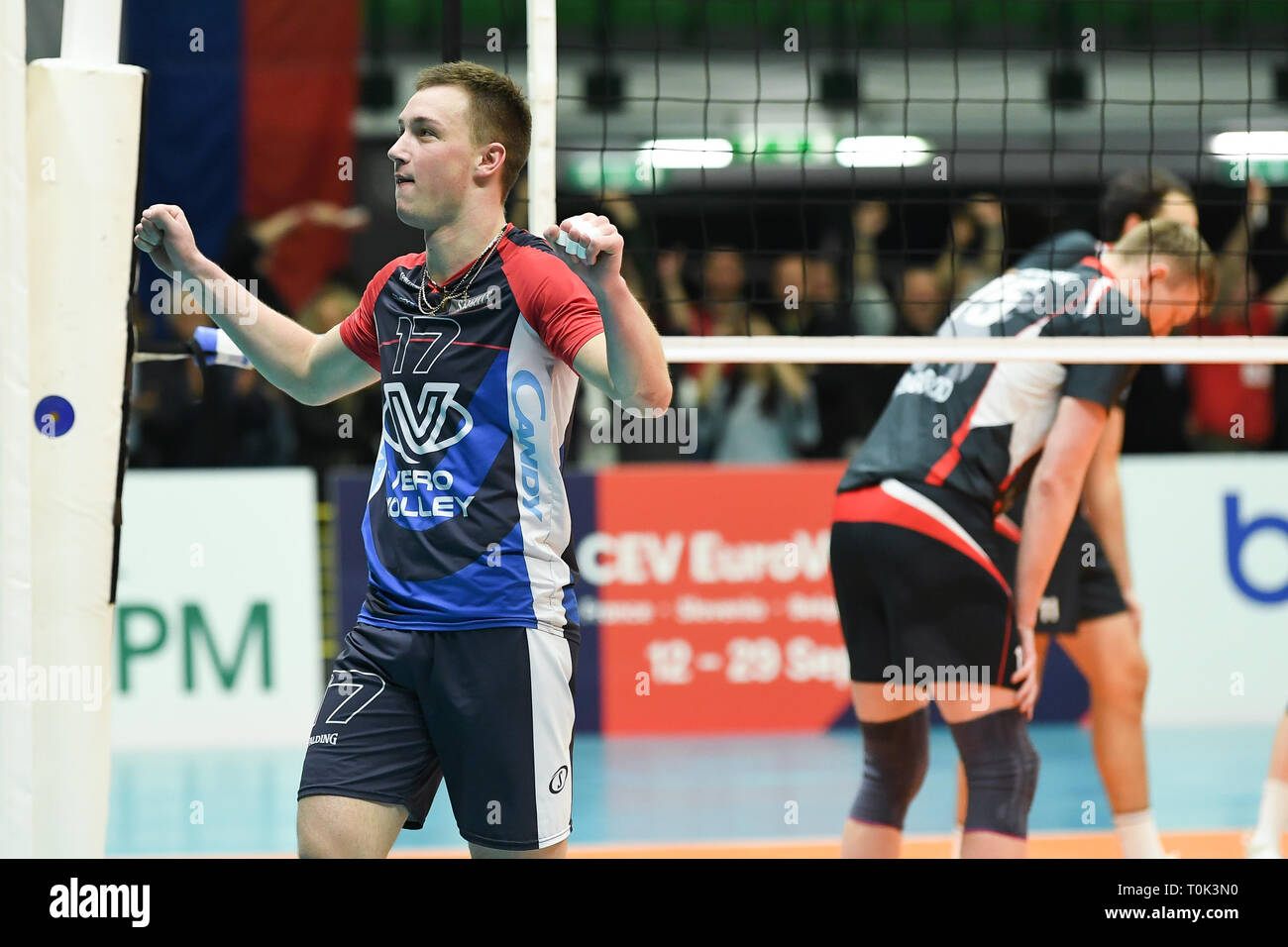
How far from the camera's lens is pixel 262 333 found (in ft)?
11.4

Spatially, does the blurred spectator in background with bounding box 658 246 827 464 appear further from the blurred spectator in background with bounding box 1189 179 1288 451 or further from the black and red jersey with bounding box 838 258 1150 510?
the black and red jersey with bounding box 838 258 1150 510

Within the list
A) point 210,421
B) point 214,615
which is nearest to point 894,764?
point 214,615

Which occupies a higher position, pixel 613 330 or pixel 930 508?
pixel 613 330

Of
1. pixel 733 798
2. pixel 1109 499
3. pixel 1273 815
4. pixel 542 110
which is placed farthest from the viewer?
pixel 733 798

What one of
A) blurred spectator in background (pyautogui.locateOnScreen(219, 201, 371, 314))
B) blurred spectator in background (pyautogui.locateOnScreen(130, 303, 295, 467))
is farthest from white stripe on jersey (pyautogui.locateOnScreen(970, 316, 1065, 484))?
blurred spectator in background (pyautogui.locateOnScreen(130, 303, 295, 467))

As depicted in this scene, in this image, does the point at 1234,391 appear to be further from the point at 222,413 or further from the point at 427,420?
the point at 427,420

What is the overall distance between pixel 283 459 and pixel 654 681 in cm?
287

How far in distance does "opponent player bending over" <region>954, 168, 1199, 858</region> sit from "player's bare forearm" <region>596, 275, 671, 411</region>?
2437 millimetres

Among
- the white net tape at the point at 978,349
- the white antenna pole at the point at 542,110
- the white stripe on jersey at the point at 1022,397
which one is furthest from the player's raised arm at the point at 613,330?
the white stripe on jersey at the point at 1022,397

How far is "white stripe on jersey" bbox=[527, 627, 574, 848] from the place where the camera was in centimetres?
310

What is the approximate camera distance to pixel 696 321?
10867 millimetres

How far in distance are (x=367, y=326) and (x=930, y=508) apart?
1.88 meters

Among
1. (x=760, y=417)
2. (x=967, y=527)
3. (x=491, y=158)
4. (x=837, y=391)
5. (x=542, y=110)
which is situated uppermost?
(x=837, y=391)
